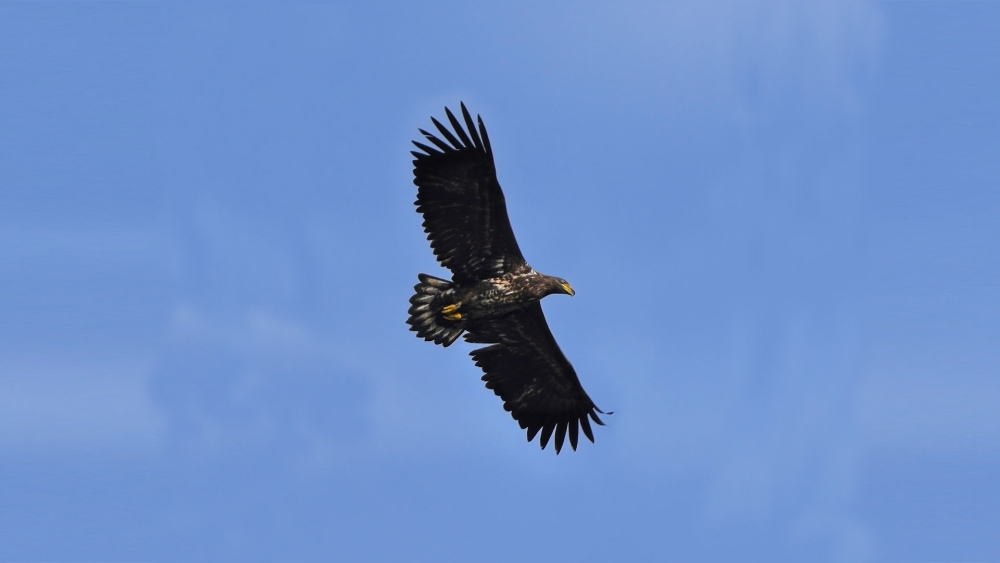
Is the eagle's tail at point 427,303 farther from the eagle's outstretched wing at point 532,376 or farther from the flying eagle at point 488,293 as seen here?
the eagle's outstretched wing at point 532,376

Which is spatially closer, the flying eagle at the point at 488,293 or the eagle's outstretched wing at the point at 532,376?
the flying eagle at the point at 488,293

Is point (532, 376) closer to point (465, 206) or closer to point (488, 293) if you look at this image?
point (488, 293)

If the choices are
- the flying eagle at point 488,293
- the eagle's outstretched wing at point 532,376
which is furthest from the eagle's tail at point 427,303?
the eagle's outstretched wing at point 532,376

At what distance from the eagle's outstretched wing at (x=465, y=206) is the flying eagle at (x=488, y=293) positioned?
0.02 m

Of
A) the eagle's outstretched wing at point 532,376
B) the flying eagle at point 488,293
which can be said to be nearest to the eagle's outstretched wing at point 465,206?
the flying eagle at point 488,293

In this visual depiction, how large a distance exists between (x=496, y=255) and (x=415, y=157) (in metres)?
2.55

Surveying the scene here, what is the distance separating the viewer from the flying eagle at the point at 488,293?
25938 mm

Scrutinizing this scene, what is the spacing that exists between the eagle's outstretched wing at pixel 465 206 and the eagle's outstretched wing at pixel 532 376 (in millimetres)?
1564

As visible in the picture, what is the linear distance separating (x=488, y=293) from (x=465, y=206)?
1.85m

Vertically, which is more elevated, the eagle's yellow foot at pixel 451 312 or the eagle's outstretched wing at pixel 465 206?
the eagle's outstretched wing at pixel 465 206

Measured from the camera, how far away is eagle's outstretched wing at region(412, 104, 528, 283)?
25797mm

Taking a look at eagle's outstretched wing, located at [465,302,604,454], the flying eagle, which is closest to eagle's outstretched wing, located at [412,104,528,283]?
the flying eagle

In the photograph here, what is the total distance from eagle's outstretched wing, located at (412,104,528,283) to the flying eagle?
19mm

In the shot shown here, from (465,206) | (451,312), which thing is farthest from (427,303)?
(465,206)
